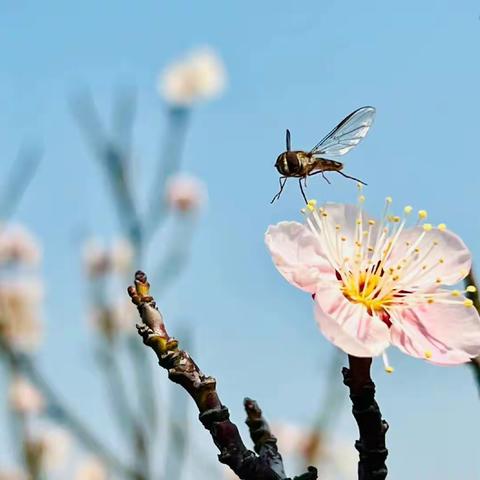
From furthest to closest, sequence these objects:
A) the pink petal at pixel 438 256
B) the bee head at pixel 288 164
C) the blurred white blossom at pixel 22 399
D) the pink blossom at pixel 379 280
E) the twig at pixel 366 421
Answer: the blurred white blossom at pixel 22 399
the bee head at pixel 288 164
the pink petal at pixel 438 256
the pink blossom at pixel 379 280
the twig at pixel 366 421

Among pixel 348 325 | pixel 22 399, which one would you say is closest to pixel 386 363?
pixel 348 325

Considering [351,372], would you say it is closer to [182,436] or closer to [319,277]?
[319,277]

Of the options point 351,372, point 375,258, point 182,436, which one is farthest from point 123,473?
point 351,372

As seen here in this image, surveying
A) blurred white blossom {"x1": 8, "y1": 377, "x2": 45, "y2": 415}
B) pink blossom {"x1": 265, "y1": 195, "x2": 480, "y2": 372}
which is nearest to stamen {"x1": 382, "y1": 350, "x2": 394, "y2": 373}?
pink blossom {"x1": 265, "y1": 195, "x2": 480, "y2": 372}

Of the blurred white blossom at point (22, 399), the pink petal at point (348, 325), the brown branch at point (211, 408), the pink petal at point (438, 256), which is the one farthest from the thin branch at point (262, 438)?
the blurred white blossom at point (22, 399)

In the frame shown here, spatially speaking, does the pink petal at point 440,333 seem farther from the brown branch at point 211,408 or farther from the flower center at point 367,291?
the brown branch at point 211,408

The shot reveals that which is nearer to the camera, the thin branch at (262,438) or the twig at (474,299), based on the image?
the thin branch at (262,438)

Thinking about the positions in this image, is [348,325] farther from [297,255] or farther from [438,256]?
[438,256]
